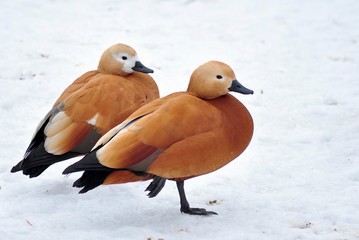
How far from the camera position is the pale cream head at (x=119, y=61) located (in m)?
5.52

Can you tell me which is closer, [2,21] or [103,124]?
[103,124]

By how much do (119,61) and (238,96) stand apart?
7.22 feet

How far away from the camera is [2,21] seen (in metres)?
9.09

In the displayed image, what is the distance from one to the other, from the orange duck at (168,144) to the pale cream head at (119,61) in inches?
35.4

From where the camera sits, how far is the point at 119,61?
552 cm

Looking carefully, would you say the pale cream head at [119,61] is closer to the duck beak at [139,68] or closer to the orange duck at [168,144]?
the duck beak at [139,68]

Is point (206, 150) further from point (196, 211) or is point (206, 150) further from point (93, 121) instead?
point (93, 121)

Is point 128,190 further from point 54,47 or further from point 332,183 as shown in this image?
point 54,47

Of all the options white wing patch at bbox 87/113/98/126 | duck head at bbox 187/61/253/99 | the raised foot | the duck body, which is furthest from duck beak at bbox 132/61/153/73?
the raised foot

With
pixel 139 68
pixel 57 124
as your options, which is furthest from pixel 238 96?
pixel 57 124

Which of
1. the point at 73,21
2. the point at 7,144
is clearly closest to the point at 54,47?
the point at 73,21

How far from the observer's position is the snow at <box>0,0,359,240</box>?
463 centimetres

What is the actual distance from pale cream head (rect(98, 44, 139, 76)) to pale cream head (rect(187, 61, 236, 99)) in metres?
0.90

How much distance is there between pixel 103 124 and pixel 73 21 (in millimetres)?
4603
